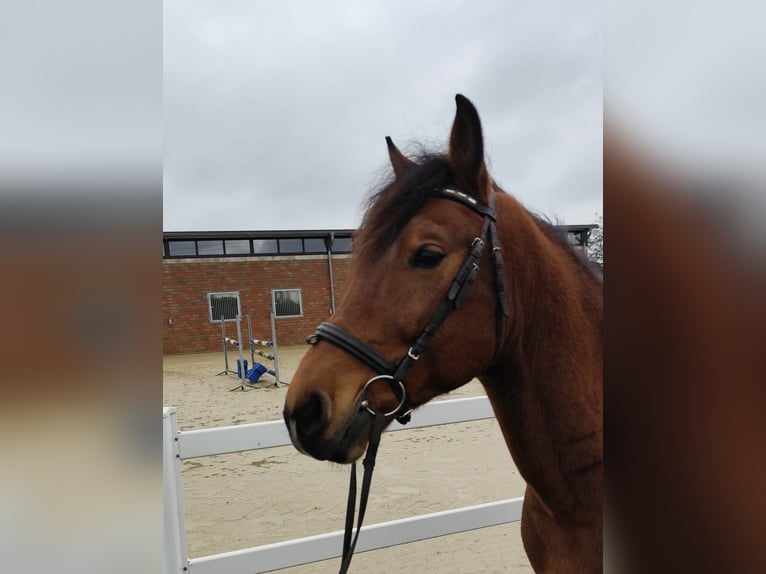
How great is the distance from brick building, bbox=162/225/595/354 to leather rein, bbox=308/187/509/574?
51.5 feet

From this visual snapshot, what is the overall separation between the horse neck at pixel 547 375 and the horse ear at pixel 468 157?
5.5 inches

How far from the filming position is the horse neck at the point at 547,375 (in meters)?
1.45

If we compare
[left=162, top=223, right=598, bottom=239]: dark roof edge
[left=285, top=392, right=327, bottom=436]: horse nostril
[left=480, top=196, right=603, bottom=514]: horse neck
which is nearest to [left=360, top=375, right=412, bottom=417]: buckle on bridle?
[left=285, top=392, right=327, bottom=436]: horse nostril

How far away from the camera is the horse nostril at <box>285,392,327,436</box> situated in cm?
126

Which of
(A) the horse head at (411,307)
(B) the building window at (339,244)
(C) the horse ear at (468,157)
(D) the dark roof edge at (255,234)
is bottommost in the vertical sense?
(A) the horse head at (411,307)

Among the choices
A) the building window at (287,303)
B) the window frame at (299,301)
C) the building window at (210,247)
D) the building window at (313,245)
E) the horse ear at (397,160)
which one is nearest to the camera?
the horse ear at (397,160)

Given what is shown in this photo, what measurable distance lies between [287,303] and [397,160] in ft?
56.0

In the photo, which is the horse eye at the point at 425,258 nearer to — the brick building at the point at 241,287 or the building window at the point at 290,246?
the brick building at the point at 241,287

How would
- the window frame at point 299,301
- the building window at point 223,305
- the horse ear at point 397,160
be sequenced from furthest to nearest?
the window frame at point 299,301 → the building window at point 223,305 → the horse ear at point 397,160

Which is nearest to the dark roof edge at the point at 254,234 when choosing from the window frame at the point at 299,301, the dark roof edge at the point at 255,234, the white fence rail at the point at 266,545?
the dark roof edge at the point at 255,234

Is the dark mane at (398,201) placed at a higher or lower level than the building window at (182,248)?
lower

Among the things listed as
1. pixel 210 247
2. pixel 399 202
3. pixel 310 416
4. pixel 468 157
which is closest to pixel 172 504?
pixel 310 416

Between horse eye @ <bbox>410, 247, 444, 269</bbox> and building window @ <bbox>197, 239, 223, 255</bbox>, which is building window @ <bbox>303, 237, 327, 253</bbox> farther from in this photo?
horse eye @ <bbox>410, 247, 444, 269</bbox>
